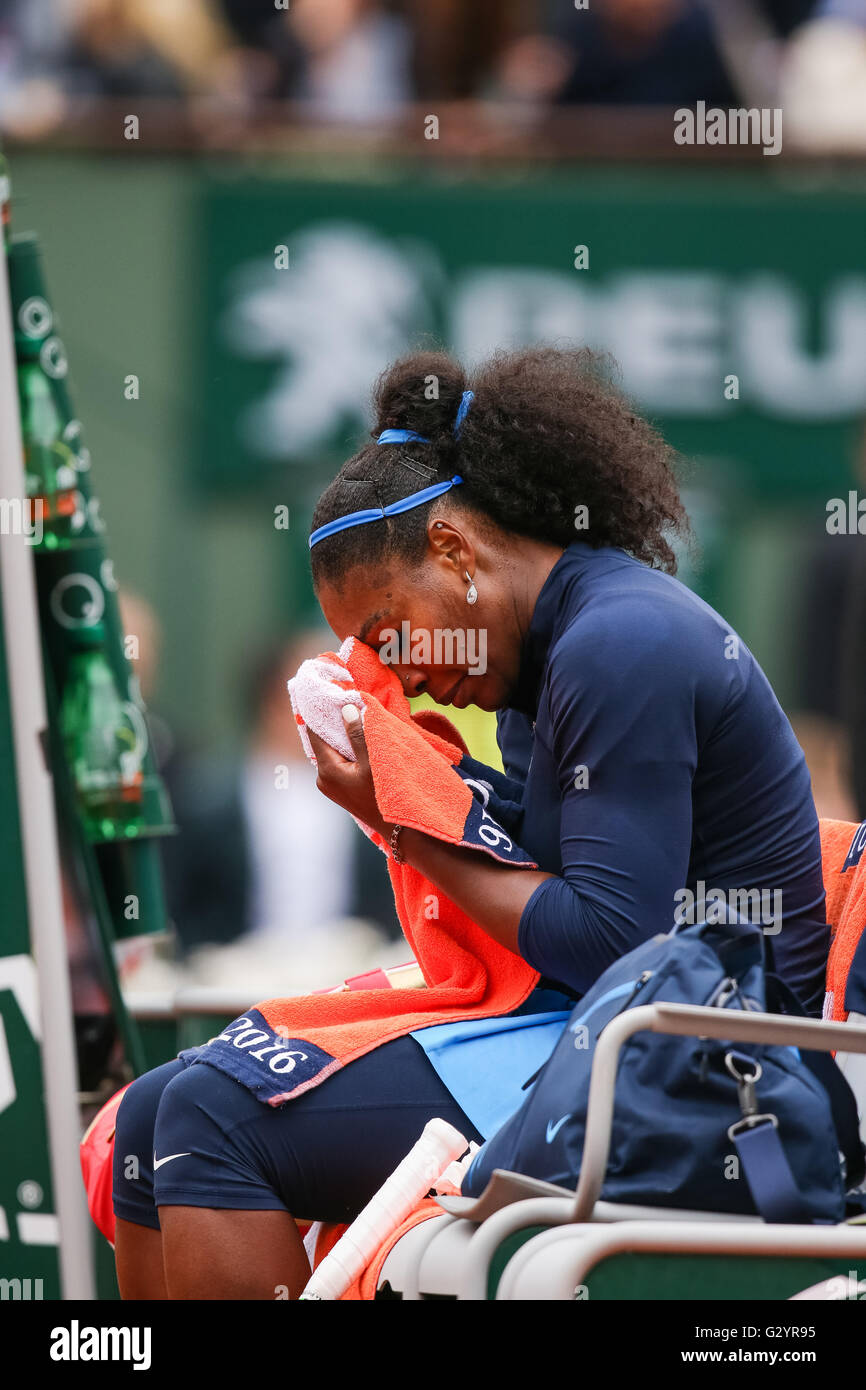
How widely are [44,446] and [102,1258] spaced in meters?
1.24

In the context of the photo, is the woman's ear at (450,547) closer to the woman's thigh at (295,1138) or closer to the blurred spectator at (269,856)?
the woman's thigh at (295,1138)

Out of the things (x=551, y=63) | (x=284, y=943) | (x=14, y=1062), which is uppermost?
(x=551, y=63)

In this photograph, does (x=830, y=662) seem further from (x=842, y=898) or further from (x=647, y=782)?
(x=647, y=782)

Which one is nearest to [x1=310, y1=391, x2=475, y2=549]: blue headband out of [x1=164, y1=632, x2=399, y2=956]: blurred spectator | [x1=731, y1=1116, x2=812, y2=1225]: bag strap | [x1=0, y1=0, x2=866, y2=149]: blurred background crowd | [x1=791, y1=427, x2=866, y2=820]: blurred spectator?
[x1=731, y1=1116, x2=812, y2=1225]: bag strap

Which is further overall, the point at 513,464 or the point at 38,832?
the point at 38,832

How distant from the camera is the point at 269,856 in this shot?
5.80 m

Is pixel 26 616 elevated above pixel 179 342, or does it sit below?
below

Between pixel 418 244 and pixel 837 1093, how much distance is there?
17.1 feet

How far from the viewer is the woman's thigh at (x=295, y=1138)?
213 centimetres

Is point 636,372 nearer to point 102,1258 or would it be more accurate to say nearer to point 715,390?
point 715,390

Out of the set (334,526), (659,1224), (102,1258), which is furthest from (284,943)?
(659,1224)

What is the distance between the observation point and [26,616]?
2.65 metres

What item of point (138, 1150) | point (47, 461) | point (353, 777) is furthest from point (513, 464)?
point (138, 1150)

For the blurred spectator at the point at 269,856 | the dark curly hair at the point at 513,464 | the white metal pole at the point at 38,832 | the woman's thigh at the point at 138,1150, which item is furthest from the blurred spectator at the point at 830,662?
the woman's thigh at the point at 138,1150
